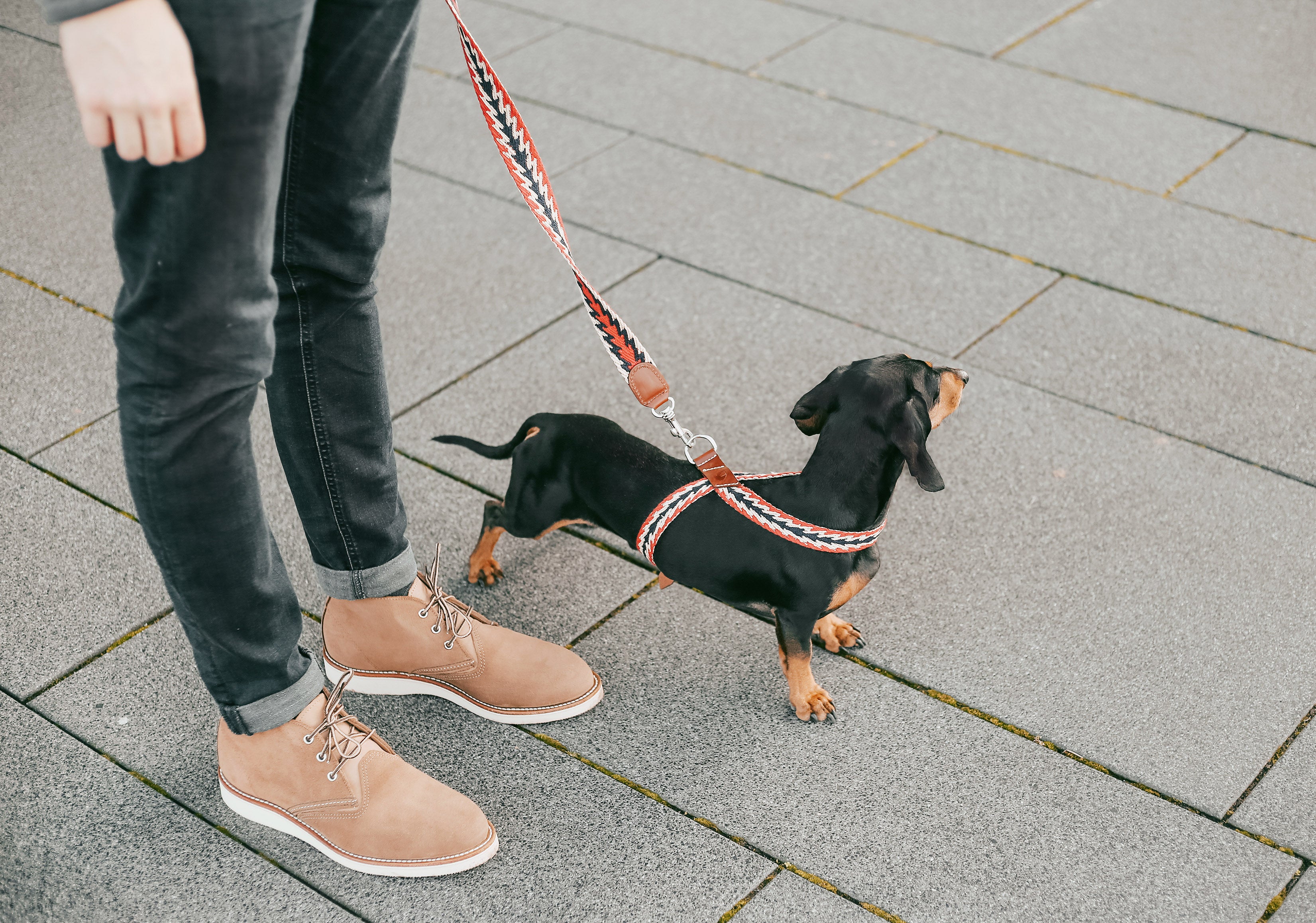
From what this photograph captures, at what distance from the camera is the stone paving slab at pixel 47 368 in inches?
143

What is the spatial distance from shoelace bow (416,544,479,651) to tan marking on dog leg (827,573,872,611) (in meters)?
0.80

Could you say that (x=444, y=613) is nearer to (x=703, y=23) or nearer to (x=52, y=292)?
(x=52, y=292)

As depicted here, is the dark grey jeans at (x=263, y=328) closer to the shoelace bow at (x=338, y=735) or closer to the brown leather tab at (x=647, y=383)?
A: the shoelace bow at (x=338, y=735)

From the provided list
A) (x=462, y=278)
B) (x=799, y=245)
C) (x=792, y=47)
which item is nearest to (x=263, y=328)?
(x=462, y=278)

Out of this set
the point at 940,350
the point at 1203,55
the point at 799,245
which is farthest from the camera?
the point at 1203,55

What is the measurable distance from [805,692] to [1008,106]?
3.56 metres

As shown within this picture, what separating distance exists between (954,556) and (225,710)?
1.86m

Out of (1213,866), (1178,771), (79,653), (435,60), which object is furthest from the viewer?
(435,60)

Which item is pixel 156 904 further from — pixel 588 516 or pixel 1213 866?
pixel 1213 866

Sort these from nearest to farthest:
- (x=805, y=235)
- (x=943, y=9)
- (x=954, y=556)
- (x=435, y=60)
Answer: (x=954, y=556) → (x=805, y=235) → (x=435, y=60) → (x=943, y=9)

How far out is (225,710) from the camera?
7.43 feet

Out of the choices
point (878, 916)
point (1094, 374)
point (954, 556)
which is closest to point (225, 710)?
point (878, 916)

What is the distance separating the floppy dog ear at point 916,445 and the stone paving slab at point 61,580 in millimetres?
1825

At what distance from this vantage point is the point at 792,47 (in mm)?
5918
